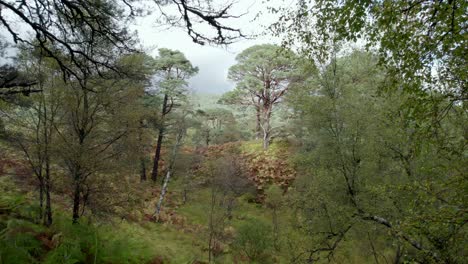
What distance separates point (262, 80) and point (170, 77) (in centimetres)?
760

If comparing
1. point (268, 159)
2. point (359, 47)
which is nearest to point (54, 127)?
point (359, 47)

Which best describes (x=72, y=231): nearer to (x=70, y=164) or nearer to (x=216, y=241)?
(x=70, y=164)

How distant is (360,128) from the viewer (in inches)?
385

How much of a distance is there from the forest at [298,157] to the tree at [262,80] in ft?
19.7

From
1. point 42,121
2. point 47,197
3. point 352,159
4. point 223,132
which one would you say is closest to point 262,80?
point 352,159

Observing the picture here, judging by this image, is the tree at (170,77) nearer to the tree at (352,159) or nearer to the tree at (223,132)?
the tree at (352,159)

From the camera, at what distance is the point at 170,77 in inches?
876

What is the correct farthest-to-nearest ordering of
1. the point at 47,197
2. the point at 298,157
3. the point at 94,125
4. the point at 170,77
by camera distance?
the point at 170,77 → the point at 298,157 → the point at 94,125 → the point at 47,197

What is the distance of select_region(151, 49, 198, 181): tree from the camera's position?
71.3ft

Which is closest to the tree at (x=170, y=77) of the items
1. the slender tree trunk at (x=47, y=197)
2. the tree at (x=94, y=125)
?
the tree at (x=94, y=125)

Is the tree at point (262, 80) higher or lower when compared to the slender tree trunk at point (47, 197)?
higher

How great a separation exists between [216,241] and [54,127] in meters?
10.4

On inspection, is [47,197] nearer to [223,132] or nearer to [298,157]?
[298,157]

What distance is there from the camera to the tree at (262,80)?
23.4 metres
